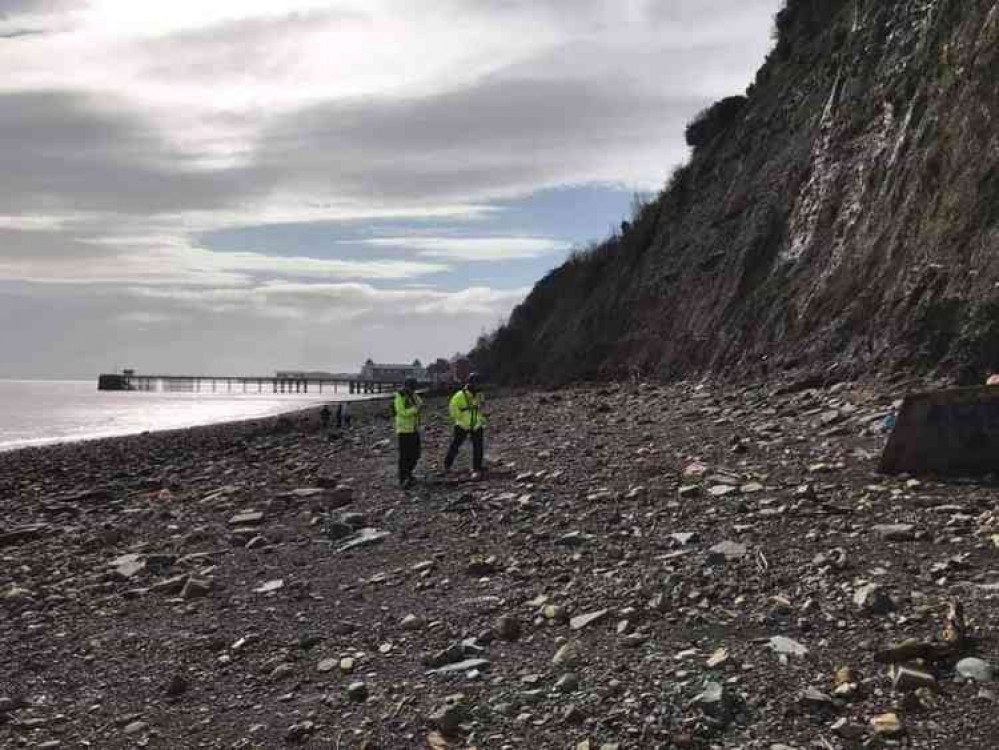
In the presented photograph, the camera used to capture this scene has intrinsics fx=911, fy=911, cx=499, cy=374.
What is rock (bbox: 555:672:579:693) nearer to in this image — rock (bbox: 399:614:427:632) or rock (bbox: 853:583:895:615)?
rock (bbox: 399:614:427:632)

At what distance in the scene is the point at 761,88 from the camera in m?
31.1

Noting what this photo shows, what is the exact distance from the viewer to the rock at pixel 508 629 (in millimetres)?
7031

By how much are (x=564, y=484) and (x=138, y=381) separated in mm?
173388

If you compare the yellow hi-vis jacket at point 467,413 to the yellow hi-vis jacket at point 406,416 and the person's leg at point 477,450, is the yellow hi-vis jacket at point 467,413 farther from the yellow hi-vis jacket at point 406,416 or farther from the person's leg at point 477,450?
the yellow hi-vis jacket at point 406,416

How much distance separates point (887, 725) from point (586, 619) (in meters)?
2.56

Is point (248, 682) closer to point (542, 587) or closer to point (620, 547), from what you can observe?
point (542, 587)

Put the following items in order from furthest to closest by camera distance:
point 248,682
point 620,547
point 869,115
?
point 869,115, point 620,547, point 248,682

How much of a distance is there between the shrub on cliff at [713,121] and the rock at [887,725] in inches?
1197

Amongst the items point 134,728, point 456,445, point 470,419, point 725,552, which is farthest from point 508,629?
point 456,445

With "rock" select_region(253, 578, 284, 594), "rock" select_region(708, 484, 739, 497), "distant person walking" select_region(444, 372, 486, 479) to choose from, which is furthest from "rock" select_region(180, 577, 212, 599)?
"distant person walking" select_region(444, 372, 486, 479)

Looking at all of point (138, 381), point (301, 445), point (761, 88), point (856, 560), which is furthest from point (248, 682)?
point (138, 381)

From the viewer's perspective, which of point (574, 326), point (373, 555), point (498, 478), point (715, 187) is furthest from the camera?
point (574, 326)

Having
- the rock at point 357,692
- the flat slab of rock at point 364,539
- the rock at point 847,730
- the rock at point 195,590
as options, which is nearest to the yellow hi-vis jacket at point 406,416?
the flat slab of rock at point 364,539

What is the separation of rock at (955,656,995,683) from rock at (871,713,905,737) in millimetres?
637
